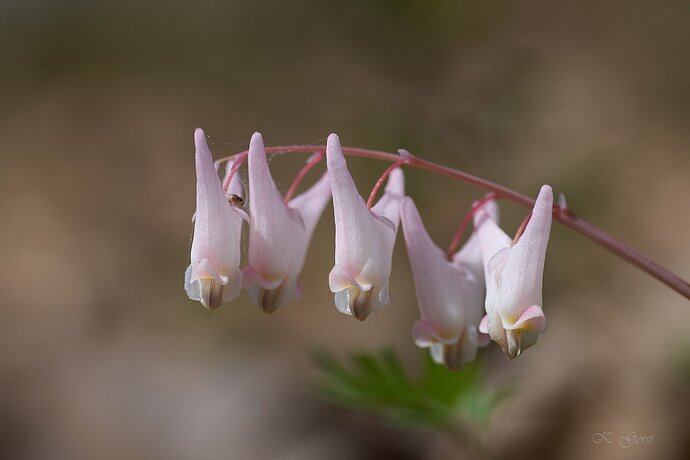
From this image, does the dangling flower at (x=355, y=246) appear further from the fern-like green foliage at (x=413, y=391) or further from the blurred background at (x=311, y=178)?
the blurred background at (x=311, y=178)

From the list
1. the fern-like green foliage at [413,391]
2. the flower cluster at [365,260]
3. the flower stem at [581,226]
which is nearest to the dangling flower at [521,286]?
the flower cluster at [365,260]

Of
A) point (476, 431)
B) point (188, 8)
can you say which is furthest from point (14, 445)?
point (188, 8)

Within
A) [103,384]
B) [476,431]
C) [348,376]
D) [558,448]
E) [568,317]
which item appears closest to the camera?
[348,376]

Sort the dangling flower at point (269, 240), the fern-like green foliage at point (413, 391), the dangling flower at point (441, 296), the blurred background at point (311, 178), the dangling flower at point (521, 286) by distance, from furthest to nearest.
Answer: the blurred background at point (311, 178) < the fern-like green foliage at point (413, 391) < the dangling flower at point (441, 296) < the dangling flower at point (269, 240) < the dangling flower at point (521, 286)

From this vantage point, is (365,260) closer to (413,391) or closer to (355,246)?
(355,246)

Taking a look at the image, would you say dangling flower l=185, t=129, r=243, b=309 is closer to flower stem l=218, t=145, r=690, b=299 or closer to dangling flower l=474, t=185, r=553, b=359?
flower stem l=218, t=145, r=690, b=299

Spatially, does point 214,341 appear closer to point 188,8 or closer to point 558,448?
point 558,448
